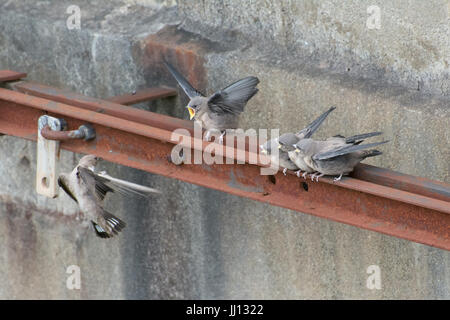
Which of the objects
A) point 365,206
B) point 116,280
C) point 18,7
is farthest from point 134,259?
point 365,206

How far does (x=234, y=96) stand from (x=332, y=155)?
824 mm

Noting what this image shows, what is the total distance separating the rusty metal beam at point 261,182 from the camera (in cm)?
400

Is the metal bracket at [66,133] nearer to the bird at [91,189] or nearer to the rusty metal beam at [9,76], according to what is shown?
the bird at [91,189]

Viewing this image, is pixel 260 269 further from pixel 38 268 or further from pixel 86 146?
pixel 38 268

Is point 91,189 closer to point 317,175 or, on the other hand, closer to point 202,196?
point 202,196

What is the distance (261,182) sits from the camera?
4469 millimetres

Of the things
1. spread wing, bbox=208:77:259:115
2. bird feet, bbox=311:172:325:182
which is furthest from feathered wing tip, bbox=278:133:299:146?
spread wing, bbox=208:77:259:115

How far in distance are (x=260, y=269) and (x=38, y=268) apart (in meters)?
1.92

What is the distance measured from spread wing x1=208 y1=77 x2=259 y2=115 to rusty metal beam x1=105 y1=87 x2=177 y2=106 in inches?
31.4

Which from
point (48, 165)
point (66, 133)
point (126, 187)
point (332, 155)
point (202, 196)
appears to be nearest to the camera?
point (332, 155)

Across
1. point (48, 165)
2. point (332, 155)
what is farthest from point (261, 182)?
point (48, 165)

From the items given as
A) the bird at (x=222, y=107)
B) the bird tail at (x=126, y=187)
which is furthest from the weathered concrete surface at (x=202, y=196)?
the bird at (x=222, y=107)

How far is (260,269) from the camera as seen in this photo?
18.1 ft

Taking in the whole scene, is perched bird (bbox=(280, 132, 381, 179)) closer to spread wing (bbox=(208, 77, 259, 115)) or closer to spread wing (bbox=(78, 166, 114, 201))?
spread wing (bbox=(208, 77, 259, 115))
